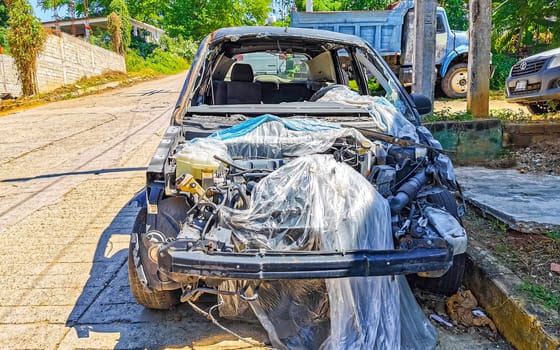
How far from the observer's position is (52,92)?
1862 centimetres

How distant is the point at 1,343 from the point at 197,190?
5.00 feet

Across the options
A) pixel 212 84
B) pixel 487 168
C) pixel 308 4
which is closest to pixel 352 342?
pixel 212 84

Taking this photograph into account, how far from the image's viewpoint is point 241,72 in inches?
186

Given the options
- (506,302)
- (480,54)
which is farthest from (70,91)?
(506,302)

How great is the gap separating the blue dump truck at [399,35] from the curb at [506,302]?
949cm

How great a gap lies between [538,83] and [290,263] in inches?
242

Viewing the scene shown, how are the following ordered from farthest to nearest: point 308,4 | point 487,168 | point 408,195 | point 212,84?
point 308,4
point 487,168
point 212,84
point 408,195

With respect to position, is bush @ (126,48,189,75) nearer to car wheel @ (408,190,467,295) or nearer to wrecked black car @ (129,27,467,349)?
wrecked black car @ (129,27,467,349)

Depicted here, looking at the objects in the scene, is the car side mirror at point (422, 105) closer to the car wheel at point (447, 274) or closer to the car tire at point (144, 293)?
the car wheel at point (447, 274)

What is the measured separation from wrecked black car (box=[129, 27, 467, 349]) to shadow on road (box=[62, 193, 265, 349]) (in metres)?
0.12

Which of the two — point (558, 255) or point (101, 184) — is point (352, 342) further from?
point (101, 184)

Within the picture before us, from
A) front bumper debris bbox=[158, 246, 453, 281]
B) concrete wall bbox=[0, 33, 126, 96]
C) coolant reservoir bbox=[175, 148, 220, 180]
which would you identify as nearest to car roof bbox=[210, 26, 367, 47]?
coolant reservoir bbox=[175, 148, 220, 180]

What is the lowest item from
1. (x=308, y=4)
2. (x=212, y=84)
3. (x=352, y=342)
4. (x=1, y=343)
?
(x=1, y=343)

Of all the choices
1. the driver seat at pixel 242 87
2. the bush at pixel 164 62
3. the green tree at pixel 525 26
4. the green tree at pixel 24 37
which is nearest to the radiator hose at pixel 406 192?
the driver seat at pixel 242 87
